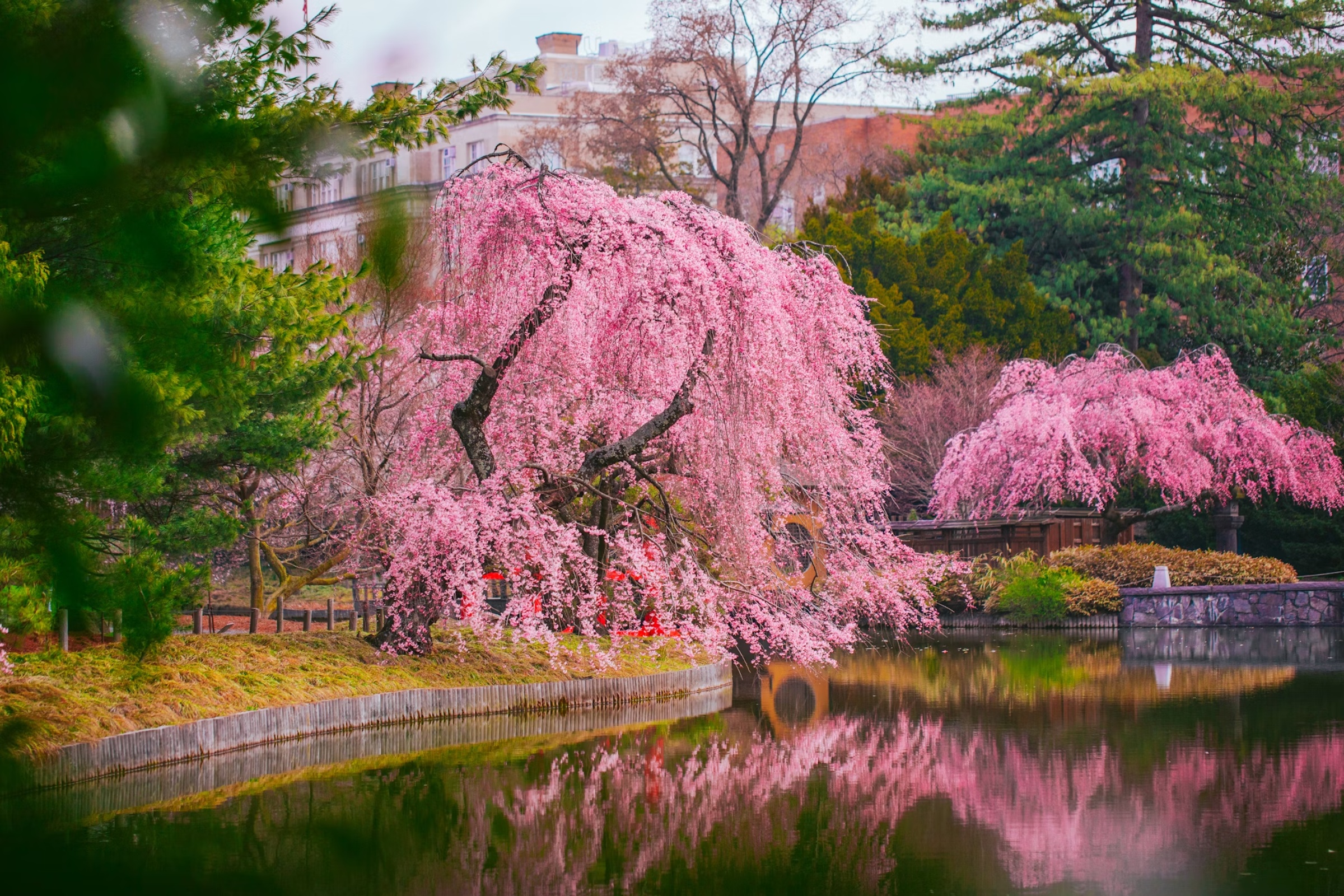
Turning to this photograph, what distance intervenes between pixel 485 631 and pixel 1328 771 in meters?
8.82

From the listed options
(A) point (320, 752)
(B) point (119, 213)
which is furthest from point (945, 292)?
(B) point (119, 213)

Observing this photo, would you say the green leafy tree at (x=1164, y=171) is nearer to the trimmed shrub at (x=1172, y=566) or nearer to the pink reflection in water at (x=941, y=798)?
the trimmed shrub at (x=1172, y=566)

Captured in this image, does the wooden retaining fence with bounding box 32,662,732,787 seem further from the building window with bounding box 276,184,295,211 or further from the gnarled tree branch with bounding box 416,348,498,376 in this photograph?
the building window with bounding box 276,184,295,211

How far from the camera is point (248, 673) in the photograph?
14516 millimetres

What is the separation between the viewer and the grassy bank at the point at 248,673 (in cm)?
1204

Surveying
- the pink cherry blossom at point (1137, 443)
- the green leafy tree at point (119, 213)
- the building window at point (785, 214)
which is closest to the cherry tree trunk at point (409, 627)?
the green leafy tree at point (119, 213)

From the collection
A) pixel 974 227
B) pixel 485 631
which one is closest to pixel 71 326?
pixel 485 631

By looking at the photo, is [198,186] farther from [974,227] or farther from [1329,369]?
[974,227]

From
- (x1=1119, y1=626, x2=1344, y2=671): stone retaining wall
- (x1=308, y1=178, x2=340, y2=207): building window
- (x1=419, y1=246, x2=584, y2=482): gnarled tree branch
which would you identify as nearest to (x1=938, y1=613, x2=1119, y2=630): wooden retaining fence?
(x1=1119, y1=626, x2=1344, y2=671): stone retaining wall

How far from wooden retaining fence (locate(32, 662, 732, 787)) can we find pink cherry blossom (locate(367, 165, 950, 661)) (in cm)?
81

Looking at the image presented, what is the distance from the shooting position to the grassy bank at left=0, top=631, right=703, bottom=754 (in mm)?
12039

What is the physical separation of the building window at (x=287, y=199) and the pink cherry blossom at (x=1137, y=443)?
27571mm

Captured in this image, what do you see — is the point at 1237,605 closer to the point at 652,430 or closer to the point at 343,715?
the point at 652,430

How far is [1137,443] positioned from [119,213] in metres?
28.5
